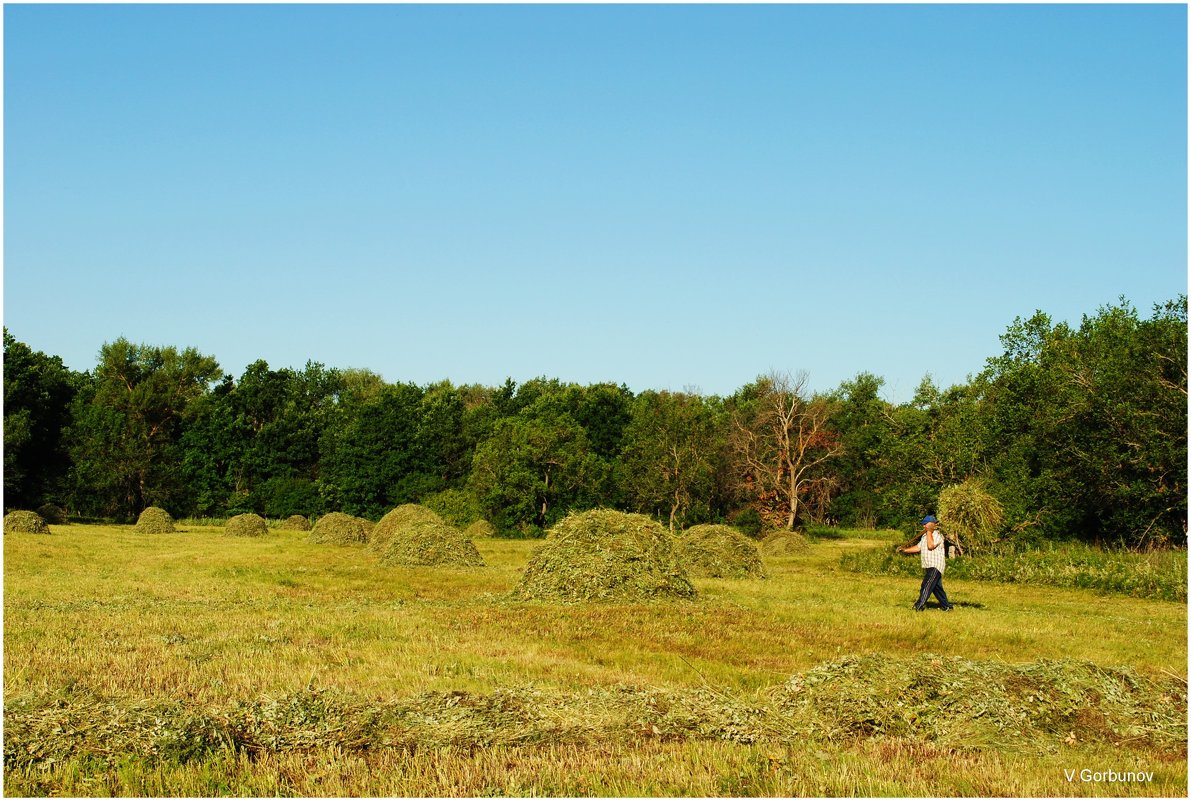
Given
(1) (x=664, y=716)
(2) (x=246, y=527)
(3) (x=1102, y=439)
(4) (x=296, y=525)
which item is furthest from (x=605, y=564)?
(4) (x=296, y=525)

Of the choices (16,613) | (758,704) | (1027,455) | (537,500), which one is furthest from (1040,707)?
(537,500)

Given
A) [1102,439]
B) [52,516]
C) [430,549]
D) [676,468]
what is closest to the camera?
[430,549]

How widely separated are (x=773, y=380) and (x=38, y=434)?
5129cm

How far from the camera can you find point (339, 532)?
41.0 meters

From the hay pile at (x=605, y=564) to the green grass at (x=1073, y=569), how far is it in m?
12.7

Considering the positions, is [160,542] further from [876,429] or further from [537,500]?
[876,429]

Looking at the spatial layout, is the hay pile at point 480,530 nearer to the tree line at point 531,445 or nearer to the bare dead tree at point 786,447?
the tree line at point 531,445

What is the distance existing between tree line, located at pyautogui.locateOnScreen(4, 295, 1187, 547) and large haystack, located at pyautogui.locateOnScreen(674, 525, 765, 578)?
707 inches

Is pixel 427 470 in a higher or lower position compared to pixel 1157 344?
lower

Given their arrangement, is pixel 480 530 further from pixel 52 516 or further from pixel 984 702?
pixel 984 702

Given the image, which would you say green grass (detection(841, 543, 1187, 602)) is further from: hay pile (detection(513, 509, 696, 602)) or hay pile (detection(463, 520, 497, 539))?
hay pile (detection(463, 520, 497, 539))

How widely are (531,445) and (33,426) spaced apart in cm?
3419

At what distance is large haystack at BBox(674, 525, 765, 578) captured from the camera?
27.2 metres

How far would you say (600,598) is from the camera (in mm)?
19328
